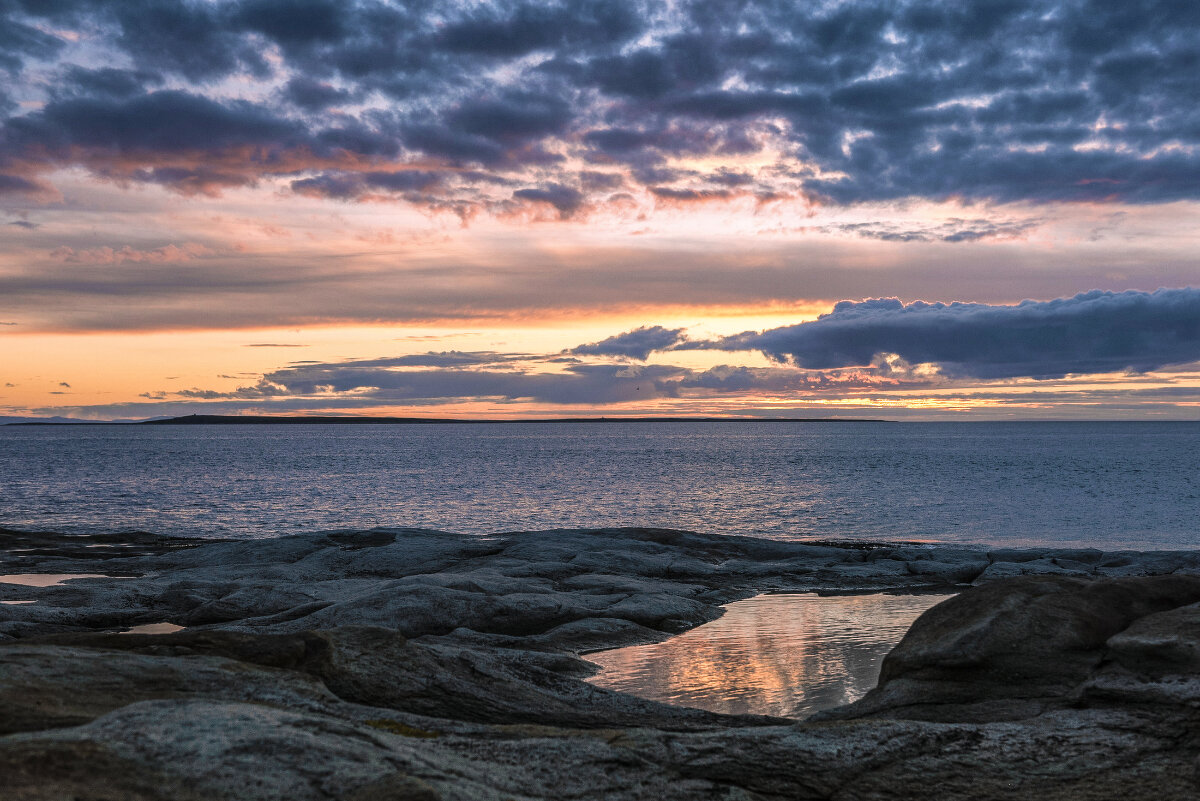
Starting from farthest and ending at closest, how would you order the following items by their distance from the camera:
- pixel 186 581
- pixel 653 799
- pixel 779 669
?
pixel 186 581 → pixel 779 669 → pixel 653 799

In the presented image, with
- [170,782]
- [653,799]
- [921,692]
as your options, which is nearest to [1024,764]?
[921,692]

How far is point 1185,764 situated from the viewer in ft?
31.7

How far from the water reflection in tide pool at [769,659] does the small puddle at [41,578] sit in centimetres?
2326

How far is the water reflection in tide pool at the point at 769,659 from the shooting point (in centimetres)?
1700

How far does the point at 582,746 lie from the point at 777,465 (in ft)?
399

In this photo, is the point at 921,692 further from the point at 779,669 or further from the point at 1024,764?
the point at 779,669

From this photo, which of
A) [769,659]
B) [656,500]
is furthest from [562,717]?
[656,500]

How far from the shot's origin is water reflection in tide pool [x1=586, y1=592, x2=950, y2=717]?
17.0 metres

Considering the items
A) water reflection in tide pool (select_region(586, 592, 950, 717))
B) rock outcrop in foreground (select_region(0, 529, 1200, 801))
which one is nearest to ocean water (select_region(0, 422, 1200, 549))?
water reflection in tide pool (select_region(586, 592, 950, 717))

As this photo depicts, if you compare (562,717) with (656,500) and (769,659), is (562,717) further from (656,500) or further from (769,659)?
(656,500)

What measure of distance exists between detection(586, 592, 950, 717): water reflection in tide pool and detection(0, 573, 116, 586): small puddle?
23265mm

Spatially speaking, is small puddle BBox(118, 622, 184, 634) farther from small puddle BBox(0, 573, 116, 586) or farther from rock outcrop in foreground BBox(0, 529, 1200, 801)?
small puddle BBox(0, 573, 116, 586)

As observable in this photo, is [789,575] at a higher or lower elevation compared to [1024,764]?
lower

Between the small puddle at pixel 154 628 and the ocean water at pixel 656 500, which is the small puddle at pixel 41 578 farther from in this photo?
the ocean water at pixel 656 500
